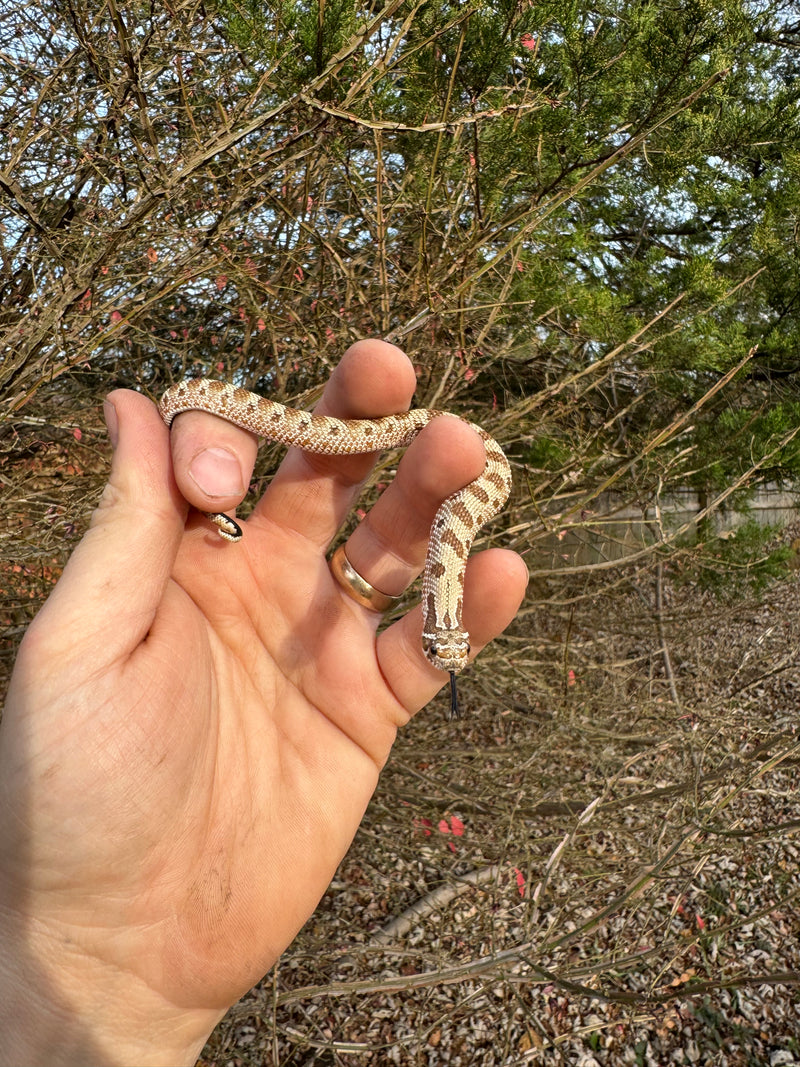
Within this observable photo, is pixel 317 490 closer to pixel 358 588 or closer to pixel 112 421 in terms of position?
pixel 358 588

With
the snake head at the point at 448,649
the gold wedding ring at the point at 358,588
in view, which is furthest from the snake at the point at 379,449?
the gold wedding ring at the point at 358,588

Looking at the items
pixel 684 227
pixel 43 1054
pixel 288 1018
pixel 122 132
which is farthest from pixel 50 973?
pixel 684 227

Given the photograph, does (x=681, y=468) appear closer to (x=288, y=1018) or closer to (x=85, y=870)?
(x=288, y=1018)

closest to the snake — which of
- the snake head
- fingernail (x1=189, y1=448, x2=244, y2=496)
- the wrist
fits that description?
the snake head

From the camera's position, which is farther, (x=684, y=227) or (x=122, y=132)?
(x=684, y=227)

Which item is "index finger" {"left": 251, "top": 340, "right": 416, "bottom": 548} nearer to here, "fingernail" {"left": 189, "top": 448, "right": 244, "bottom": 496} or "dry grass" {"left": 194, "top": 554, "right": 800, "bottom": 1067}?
"fingernail" {"left": 189, "top": 448, "right": 244, "bottom": 496}

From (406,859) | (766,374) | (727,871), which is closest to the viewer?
(406,859)
